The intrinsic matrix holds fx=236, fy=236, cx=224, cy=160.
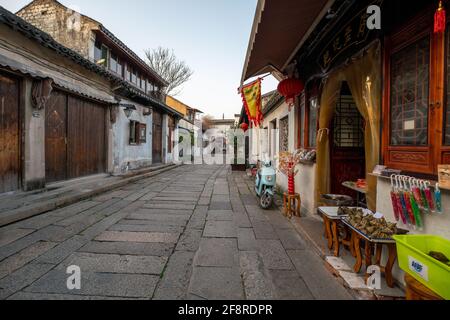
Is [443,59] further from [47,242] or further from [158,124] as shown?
[158,124]

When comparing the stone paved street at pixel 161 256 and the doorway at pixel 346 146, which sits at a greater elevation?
the doorway at pixel 346 146

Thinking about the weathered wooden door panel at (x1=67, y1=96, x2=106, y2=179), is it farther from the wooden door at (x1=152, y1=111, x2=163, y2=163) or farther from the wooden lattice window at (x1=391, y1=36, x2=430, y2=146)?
the wooden lattice window at (x1=391, y1=36, x2=430, y2=146)

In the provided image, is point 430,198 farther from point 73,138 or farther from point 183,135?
point 183,135

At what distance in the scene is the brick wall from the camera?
1137 centimetres

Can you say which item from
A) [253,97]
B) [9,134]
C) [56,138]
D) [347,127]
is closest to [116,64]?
[56,138]

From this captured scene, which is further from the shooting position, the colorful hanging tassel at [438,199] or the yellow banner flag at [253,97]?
the yellow banner flag at [253,97]

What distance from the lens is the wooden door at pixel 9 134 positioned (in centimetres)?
545

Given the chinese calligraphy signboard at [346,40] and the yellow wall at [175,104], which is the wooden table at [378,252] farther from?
the yellow wall at [175,104]


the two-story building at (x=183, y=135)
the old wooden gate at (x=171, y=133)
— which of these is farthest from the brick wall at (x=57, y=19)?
the two-story building at (x=183, y=135)

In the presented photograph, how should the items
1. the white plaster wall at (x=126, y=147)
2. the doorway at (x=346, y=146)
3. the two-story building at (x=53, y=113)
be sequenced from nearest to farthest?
1. the doorway at (x=346, y=146)
2. the two-story building at (x=53, y=113)
3. the white plaster wall at (x=126, y=147)

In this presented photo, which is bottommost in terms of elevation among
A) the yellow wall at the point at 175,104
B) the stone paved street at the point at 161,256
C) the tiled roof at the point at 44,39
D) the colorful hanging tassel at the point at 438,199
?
the stone paved street at the point at 161,256

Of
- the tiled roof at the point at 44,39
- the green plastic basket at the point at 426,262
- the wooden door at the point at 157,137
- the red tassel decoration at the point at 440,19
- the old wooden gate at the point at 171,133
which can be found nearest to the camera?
the green plastic basket at the point at 426,262

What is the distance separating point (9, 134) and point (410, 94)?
779 cm

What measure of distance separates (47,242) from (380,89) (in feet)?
16.9
